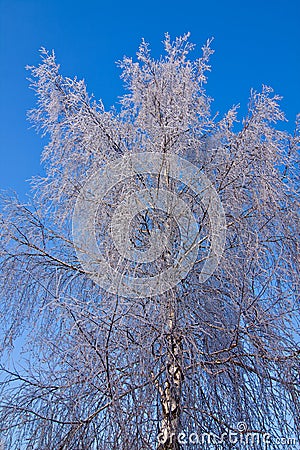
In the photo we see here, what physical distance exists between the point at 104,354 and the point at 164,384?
0.50 meters

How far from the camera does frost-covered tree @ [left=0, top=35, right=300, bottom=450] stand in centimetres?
268

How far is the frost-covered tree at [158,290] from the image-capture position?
268cm

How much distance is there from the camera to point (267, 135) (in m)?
3.40

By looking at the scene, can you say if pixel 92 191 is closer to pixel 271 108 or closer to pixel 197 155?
pixel 197 155

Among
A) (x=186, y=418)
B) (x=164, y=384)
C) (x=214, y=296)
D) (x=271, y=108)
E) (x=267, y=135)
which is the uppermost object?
(x=271, y=108)

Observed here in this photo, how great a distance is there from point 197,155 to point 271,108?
0.64 meters

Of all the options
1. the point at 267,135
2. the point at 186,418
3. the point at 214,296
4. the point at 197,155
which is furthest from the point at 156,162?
the point at 186,418

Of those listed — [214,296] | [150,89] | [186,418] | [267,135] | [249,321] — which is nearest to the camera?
[186,418]

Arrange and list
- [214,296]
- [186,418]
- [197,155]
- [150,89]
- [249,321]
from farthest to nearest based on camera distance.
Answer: [150,89] → [197,155] → [214,296] → [249,321] → [186,418]

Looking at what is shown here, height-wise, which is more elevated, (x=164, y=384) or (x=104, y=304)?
(x=104, y=304)

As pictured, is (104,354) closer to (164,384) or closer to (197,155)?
(164,384)

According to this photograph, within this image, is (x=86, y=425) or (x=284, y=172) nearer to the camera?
(x=86, y=425)

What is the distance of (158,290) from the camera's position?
9.02 ft

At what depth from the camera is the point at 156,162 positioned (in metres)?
3.43
